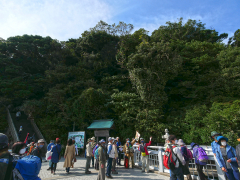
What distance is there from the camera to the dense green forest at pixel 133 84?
13188 mm

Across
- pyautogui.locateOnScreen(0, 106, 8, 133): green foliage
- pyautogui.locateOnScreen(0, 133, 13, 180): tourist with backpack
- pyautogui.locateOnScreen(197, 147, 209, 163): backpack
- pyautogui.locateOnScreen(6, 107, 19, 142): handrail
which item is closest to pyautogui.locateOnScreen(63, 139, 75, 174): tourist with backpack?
pyautogui.locateOnScreen(0, 133, 13, 180): tourist with backpack

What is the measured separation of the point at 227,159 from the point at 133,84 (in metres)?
13.2

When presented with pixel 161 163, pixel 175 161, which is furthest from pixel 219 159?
pixel 161 163

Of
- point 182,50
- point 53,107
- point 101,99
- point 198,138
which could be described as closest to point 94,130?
point 101,99

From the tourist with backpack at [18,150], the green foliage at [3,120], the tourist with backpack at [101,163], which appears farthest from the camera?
the green foliage at [3,120]

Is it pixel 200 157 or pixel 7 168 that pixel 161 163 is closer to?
pixel 200 157

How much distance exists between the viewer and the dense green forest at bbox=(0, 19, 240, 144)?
13.2m

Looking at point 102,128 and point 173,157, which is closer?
point 173,157

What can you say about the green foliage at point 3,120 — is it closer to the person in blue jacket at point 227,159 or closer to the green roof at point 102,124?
the green roof at point 102,124

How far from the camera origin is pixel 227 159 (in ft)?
13.2

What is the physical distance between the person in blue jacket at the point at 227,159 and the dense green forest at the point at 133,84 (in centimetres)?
788

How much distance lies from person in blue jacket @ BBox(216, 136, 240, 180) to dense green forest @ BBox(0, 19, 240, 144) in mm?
7880

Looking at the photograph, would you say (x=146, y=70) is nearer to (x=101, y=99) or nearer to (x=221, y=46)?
(x=101, y=99)

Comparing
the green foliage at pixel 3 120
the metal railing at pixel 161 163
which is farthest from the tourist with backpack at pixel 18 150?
the green foliage at pixel 3 120
